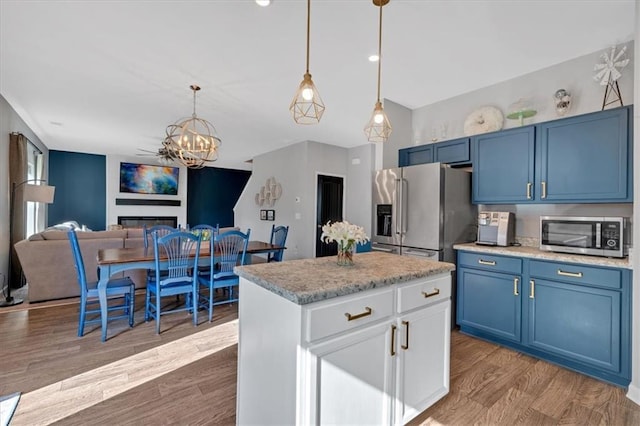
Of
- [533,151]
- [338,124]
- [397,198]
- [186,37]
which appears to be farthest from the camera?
[338,124]

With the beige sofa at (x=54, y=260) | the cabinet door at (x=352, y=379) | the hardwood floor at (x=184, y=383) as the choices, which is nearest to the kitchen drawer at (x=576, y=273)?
the hardwood floor at (x=184, y=383)

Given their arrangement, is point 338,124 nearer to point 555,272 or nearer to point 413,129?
point 413,129

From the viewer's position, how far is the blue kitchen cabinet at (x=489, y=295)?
2.65 m

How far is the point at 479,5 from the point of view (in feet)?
7.14

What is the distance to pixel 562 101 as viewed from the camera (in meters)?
2.81

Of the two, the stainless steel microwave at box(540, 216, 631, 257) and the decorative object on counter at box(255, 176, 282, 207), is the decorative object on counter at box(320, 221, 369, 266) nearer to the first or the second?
the stainless steel microwave at box(540, 216, 631, 257)

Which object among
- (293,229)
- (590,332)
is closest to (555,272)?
(590,332)

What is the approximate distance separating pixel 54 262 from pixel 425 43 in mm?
4932

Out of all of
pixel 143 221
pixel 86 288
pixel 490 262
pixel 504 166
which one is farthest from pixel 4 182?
pixel 504 166

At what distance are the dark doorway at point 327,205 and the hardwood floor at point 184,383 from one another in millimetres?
3450

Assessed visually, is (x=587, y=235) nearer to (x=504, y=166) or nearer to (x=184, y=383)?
(x=504, y=166)

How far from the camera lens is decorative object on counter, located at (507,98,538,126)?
10.0ft

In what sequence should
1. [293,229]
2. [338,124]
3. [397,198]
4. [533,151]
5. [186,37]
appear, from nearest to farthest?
[186,37] < [533,151] < [397,198] < [338,124] < [293,229]

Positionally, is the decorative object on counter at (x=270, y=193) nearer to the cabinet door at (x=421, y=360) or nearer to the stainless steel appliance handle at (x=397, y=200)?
the stainless steel appliance handle at (x=397, y=200)
